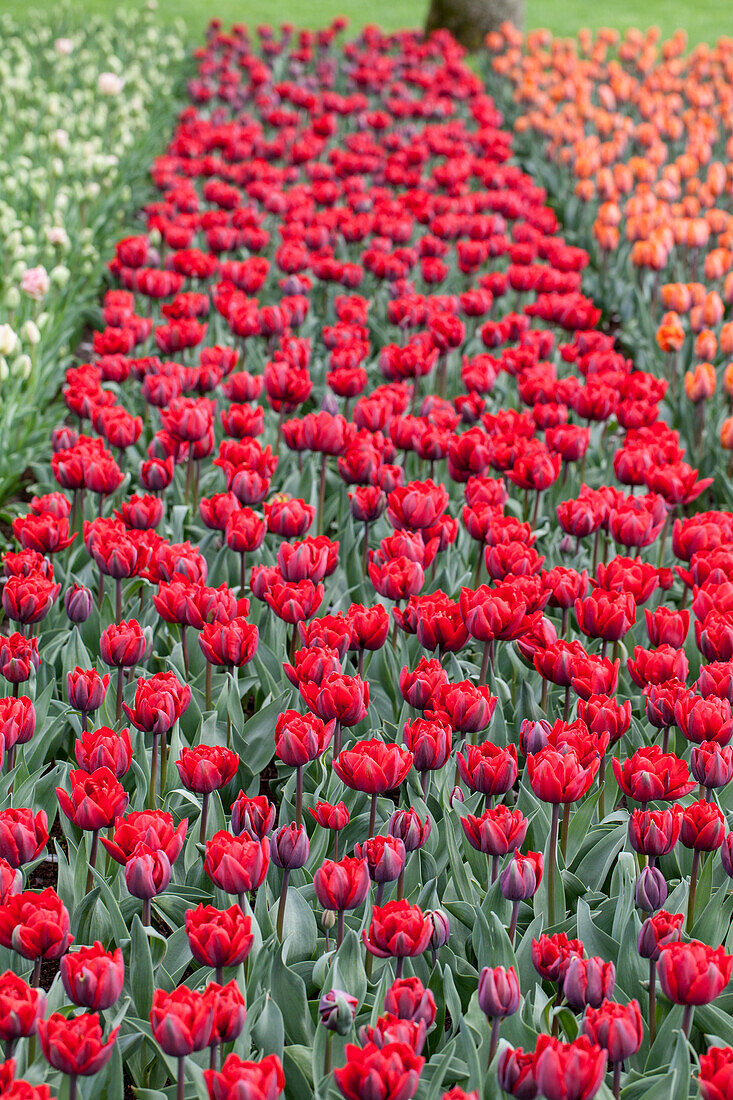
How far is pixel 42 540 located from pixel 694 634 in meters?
1.81

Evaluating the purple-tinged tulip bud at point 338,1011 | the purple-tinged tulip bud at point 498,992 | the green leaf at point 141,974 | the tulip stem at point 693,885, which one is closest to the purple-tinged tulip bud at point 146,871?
the green leaf at point 141,974

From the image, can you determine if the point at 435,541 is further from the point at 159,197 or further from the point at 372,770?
the point at 159,197

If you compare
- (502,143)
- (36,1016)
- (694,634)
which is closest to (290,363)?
(694,634)

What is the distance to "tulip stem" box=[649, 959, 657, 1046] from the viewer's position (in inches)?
78.0

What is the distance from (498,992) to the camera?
5.83 ft

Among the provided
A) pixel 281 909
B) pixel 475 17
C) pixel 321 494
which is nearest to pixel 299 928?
pixel 281 909

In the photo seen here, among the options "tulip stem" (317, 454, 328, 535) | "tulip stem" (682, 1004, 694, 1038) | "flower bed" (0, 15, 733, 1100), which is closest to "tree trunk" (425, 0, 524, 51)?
"flower bed" (0, 15, 733, 1100)

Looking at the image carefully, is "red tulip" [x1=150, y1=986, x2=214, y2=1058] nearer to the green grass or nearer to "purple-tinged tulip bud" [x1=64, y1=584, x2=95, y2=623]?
"purple-tinged tulip bud" [x1=64, y1=584, x2=95, y2=623]

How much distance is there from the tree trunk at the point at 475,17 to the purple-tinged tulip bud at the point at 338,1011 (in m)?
14.0

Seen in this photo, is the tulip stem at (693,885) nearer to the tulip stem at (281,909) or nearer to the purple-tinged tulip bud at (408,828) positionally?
the purple-tinged tulip bud at (408,828)

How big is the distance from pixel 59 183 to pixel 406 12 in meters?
11.8

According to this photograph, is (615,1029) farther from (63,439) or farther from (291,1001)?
(63,439)

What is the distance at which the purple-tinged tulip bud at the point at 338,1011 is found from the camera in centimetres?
180

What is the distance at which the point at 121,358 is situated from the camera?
436cm
